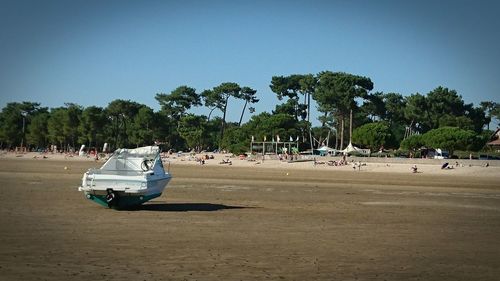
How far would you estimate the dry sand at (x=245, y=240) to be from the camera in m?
9.31

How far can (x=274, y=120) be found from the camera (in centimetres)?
8894

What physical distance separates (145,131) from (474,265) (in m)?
92.7

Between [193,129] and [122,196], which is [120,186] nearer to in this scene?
[122,196]

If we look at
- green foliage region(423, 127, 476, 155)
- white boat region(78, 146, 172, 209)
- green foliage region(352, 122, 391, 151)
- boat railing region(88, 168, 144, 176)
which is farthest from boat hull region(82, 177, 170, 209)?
green foliage region(352, 122, 391, 151)

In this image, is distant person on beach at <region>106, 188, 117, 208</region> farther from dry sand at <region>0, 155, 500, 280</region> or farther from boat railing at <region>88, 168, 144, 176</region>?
boat railing at <region>88, 168, 144, 176</region>

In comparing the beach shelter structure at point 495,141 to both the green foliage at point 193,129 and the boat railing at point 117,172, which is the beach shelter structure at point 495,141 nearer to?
the green foliage at point 193,129

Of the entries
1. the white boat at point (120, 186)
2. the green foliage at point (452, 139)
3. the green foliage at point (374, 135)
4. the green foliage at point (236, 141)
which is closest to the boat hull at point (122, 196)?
the white boat at point (120, 186)

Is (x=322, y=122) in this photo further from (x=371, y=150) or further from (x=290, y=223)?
(x=290, y=223)

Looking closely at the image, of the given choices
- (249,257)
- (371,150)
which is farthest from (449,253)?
(371,150)

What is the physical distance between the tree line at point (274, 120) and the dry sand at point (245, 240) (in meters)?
61.9

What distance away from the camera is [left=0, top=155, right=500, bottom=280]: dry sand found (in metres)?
9.31

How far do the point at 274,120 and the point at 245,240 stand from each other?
3017 inches

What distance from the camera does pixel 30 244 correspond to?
1119cm

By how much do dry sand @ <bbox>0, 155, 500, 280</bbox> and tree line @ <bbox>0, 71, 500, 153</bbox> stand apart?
61898 mm
